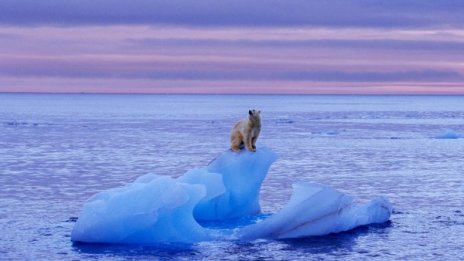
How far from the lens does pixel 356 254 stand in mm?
13922

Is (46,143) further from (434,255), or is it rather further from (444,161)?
(434,255)

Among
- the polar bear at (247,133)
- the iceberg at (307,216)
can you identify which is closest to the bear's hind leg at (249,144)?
the polar bear at (247,133)

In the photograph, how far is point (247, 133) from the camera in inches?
647

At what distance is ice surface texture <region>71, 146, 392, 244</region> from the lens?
14.2m

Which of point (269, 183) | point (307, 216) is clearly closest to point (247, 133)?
point (307, 216)

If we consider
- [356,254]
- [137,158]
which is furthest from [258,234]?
[137,158]

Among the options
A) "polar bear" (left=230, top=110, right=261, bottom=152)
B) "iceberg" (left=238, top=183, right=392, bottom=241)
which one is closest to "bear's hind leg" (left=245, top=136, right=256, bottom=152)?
"polar bear" (left=230, top=110, right=261, bottom=152)

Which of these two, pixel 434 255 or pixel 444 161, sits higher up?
pixel 444 161

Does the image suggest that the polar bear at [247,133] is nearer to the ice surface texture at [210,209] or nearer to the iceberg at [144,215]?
the ice surface texture at [210,209]

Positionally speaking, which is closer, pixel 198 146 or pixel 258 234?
pixel 258 234

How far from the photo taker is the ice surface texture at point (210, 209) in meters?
14.2

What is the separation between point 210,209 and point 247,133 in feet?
5.35

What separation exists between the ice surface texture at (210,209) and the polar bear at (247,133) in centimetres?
18

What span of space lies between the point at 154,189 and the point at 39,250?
2.12 meters
